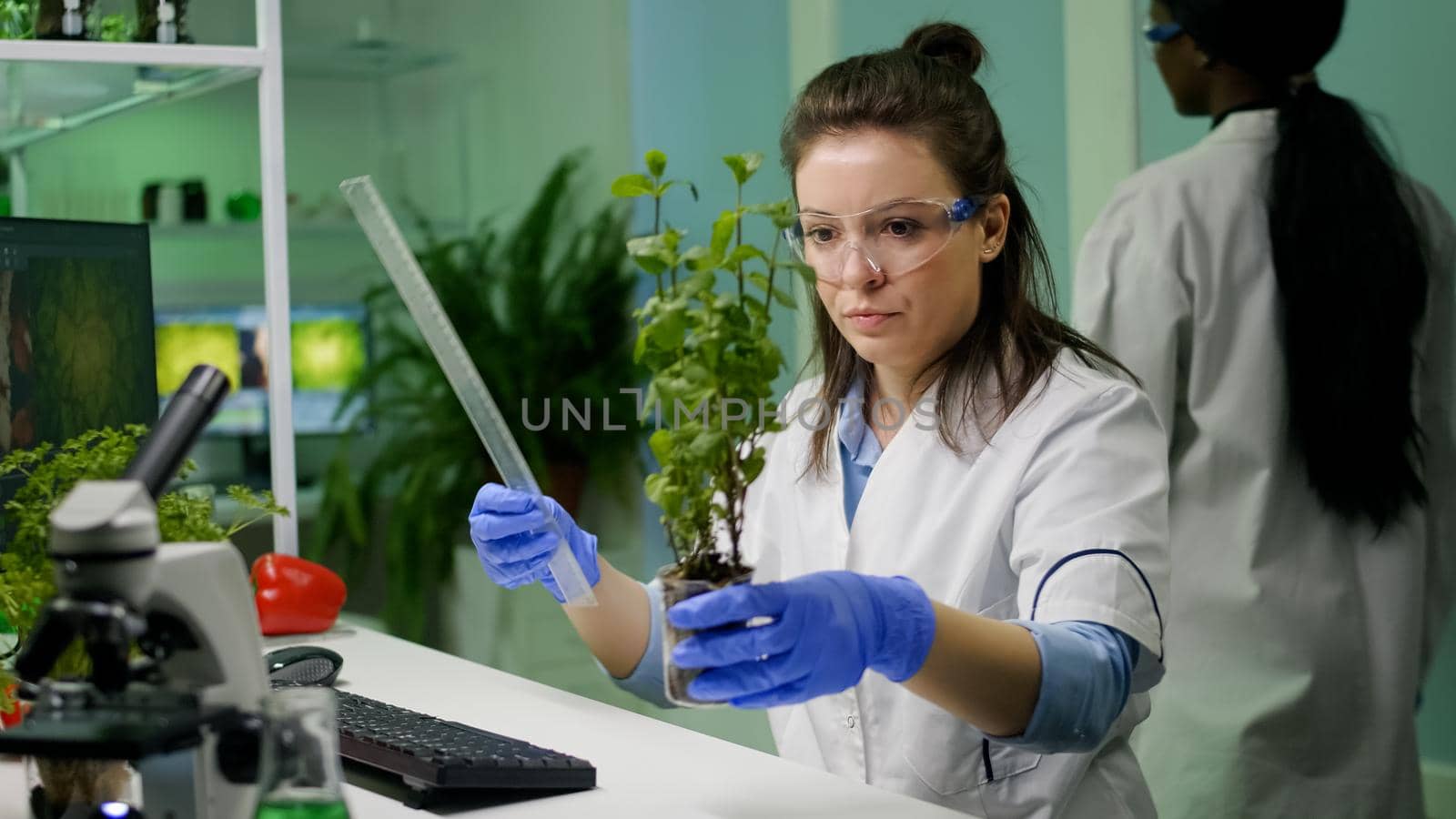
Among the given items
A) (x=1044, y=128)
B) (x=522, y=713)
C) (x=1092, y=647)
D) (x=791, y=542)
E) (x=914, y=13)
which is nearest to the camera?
(x=1092, y=647)

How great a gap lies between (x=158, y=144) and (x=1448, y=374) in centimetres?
297

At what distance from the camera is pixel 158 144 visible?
3516 millimetres

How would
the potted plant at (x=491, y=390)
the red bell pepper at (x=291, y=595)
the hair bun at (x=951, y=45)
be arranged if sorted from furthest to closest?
the potted plant at (x=491, y=390) < the red bell pepper at (x=291, y=595) < the hair bun at (x=951, y=45)

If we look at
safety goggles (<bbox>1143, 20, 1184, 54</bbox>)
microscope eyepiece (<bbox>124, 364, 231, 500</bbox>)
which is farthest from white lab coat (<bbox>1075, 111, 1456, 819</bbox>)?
microscope eyepiece (<bbox>124, 364, 231, 500</bbox>)

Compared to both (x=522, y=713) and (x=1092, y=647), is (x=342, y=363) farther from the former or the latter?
(x=1092, y=647)

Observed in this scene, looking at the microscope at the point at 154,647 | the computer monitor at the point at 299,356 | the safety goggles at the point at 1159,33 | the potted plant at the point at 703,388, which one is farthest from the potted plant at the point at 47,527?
the computer monitor at the point at 299,356

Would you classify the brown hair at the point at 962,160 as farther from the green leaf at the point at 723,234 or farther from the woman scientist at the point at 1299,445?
the woman scientist at the point at 1299,445

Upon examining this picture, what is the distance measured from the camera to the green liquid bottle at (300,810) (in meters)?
0.70

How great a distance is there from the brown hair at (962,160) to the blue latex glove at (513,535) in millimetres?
363

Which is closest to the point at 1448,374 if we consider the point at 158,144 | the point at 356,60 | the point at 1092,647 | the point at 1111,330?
the point at 1111,330

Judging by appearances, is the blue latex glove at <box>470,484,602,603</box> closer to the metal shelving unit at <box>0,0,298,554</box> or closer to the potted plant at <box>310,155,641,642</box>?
the metal shelving unit at <box>0,0,298,554</box>

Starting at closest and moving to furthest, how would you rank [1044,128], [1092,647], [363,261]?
[1092,647]
[1044,128]
[363,261]

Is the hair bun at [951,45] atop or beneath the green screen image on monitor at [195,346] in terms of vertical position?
atop

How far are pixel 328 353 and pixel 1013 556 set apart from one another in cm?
258
